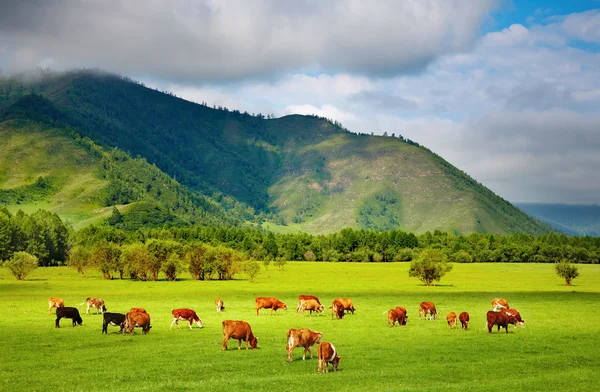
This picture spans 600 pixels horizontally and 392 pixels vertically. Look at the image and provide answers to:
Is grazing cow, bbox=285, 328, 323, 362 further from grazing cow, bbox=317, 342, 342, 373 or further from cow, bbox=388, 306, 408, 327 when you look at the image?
cow, bbox=388, 306, 408, 327

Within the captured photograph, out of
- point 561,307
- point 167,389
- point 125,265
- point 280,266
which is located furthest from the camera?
point 280,266

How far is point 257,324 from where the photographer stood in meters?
44.1

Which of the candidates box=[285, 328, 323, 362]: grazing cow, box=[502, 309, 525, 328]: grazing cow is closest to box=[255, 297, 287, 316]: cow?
box=[502, 309, 525, 328]: grazing cow

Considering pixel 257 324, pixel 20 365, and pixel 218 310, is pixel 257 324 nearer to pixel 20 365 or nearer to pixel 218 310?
pixel 218 310

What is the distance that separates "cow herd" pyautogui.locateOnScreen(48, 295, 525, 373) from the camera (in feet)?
95.1

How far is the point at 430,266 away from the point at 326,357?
78.6 m

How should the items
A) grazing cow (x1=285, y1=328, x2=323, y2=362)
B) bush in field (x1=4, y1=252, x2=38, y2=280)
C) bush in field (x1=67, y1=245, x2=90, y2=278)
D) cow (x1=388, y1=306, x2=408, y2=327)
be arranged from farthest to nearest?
1. bush in field (x1=67, y1=245, x2=90, y2=278)
2. bush in field (x1=4, y1=252, x2=38, y2=280)
3. cow (x1=388, y1=306, x2=408, y2=327)
4. grazing cow (x1=285, y1=328, x2=323, y2=362)

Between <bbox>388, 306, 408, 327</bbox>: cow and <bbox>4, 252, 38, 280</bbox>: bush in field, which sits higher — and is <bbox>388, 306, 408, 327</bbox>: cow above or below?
below

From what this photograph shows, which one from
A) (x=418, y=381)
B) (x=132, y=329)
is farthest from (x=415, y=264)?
(x=418, y=381)

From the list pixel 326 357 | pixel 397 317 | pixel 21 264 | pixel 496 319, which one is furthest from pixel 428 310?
pixel 21 264

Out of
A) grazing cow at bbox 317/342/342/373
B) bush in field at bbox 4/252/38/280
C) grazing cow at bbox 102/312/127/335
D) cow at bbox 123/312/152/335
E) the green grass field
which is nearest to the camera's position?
the green grass field

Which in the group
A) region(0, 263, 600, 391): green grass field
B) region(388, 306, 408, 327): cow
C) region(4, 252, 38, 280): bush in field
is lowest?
region(0, 263, 600, 391): green grass field

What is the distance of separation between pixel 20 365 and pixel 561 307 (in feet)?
179

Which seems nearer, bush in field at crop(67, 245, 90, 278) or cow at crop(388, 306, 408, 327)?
cow at crop(388, 306, 408, 327)
